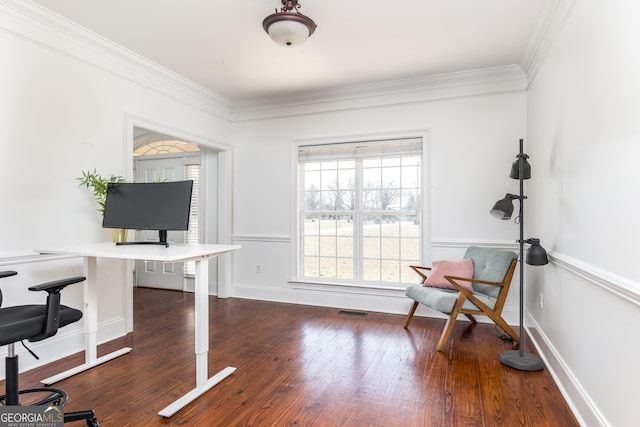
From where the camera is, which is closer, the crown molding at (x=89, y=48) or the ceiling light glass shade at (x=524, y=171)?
the crown molding at (x=89, y=48)

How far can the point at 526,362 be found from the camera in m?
2.74

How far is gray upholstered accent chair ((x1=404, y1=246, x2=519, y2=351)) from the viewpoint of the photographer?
3.15 metres

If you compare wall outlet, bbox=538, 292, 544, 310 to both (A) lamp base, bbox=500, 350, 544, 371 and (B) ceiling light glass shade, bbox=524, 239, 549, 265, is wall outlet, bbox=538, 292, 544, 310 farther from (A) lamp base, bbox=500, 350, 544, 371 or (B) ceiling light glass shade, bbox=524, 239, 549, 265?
(B) ceiling light glass shade, bbox=524, 239, 549, 265

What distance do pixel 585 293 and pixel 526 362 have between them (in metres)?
0.99

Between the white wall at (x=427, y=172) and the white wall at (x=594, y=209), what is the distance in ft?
3.33

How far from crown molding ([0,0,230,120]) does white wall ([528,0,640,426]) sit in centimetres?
365

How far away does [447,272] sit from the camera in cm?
362

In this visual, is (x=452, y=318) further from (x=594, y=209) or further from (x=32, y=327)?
(x=32, y=327)

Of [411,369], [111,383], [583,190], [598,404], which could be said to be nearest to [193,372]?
[111,383]

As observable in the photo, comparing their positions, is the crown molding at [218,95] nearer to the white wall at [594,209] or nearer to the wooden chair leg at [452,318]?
the white wall at [594,209]

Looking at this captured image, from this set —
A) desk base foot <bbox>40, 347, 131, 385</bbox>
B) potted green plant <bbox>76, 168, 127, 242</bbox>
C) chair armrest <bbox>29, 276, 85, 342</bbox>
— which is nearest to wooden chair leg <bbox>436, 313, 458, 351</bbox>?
desk base foot <bbox>40, 347, 131, 385</bbox>

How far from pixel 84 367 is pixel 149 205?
1.28 metres

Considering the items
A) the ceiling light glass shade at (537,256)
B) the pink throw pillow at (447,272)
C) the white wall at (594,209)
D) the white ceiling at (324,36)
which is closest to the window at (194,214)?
the white ceiling at (324,36)

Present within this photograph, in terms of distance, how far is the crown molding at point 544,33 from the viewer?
2.51 metres
